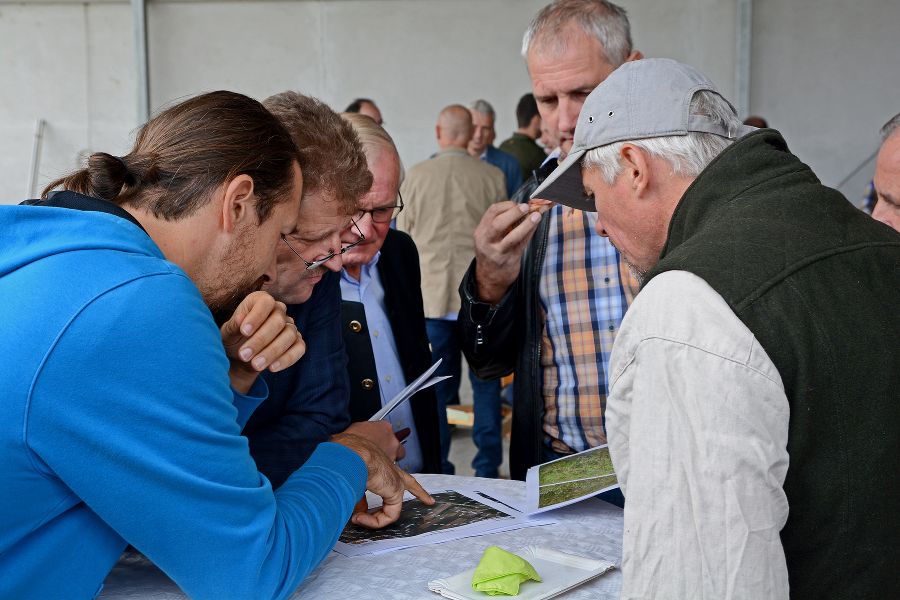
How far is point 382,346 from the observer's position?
2504mm

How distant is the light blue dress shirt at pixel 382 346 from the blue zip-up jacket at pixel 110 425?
1.21 meters

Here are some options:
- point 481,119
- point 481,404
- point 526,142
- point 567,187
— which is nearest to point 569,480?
point 567,187

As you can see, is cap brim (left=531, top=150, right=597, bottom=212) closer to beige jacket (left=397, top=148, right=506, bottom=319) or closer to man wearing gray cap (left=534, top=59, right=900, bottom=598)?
man wearing gray cap (left=534, top=59, right=900, bottom=598)

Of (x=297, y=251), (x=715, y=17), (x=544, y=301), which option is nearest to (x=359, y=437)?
(x=297, y=251)

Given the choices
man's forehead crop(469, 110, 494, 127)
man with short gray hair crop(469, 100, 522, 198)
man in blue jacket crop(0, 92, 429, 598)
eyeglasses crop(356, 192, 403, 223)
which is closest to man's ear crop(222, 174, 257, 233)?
man in blue jacket crop(0, 92, 429, 598)

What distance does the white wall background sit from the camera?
30.0 feet

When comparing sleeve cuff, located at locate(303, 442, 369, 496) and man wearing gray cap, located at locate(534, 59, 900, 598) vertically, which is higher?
man wearing gray cap, located at locate(534, 59, 900, 598)

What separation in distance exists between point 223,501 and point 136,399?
19 cm

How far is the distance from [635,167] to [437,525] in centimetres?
80

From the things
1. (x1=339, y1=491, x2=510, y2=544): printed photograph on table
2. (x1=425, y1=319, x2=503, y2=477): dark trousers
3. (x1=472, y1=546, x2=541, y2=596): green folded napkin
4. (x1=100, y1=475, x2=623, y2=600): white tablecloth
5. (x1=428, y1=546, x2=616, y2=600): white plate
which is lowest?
(x1=425, y1=319, x2=503, y2=477): dark trousers

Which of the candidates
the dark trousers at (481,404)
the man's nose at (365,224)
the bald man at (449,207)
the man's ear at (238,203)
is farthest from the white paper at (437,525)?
the bald man at (449,207)

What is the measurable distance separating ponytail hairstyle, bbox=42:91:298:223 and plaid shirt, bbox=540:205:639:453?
3.66 feet

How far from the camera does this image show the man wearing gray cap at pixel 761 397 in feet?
3.47

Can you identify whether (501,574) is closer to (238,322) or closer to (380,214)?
(238,322)
